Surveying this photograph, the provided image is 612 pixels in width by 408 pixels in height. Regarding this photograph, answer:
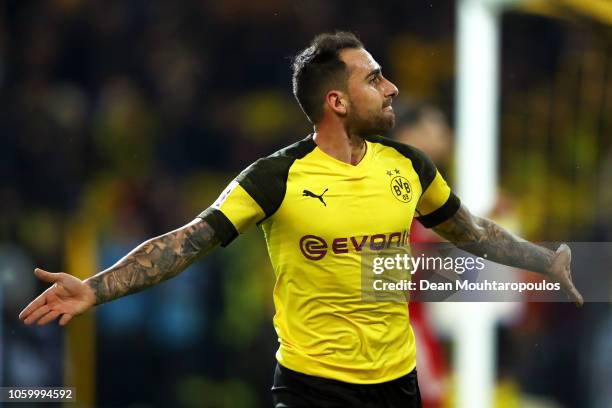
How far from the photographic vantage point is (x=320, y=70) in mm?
4195

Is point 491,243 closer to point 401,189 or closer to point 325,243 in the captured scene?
point 401,189

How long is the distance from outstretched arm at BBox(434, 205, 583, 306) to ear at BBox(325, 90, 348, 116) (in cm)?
61

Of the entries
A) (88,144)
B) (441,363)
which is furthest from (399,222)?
(88,144)

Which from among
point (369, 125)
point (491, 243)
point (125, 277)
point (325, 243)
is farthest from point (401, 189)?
point (125, 277)

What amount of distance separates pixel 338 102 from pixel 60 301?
1.24m

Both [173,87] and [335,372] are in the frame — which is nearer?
[335,372]

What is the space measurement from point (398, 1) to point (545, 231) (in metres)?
2.51

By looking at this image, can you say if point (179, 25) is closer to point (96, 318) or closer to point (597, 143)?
point (96, 318)

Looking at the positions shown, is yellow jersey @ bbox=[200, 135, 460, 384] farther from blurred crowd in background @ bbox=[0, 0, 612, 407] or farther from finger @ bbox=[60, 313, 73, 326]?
blurred crowd in background @ bbox=[0, 0, 612, 407]

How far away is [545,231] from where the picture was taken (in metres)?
7.50

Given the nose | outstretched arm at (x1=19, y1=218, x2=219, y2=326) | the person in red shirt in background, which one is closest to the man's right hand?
outstretched arm at (x1=19, y1=218, x2=219, y2=326)

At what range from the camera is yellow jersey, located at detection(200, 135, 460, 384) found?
3990 millimetres

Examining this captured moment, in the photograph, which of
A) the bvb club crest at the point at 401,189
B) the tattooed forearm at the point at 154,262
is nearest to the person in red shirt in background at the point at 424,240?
the bvb club crest at the point at 401,189

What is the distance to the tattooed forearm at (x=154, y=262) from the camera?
3811 mm
